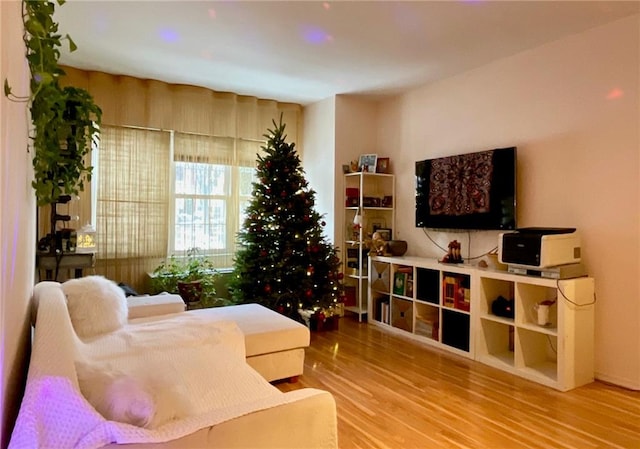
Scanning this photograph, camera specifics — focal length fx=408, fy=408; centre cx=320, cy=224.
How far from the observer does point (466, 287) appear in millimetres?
3553

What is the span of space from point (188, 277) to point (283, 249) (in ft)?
3.73

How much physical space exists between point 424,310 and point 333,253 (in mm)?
1074

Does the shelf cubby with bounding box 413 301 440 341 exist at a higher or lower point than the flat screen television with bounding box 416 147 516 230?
lower

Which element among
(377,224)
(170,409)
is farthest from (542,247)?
(170,409)

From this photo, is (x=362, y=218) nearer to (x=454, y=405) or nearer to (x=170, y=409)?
(x=454, y=405)

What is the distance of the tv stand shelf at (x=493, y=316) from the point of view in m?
2.86

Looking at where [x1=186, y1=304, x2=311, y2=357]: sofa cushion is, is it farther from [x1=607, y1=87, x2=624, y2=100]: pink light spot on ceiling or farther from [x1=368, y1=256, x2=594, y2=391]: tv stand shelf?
[x1=607, y1=87, x2=624, y2=100]: pink light spot on ceiling

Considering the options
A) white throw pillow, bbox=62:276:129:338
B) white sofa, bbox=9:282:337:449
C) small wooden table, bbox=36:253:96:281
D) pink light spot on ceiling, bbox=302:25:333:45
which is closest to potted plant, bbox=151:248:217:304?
small wooden table, bbox=36:253:96:281

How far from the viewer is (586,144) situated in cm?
310

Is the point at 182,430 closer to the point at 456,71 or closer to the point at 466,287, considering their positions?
the point at 466,287

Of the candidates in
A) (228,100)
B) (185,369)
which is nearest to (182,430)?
(185,369)

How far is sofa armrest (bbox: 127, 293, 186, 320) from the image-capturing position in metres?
2.91

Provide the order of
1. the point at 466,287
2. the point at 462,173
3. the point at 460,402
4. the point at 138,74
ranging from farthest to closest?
1. the point at 138,74
2. the point at 462,173
3. the point at 466,287
4. the point at 460,402

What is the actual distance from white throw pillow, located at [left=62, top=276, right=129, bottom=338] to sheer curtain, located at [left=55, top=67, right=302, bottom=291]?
198 cm
